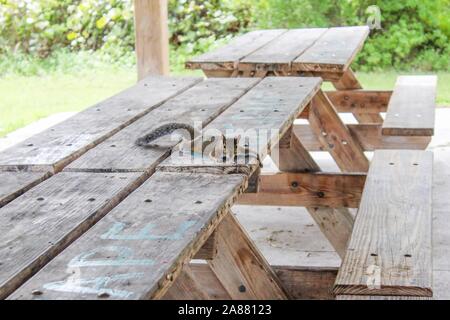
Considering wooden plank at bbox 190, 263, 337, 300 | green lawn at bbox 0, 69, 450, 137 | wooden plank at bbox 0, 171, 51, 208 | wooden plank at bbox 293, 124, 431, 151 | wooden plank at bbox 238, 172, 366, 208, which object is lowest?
green lawn at bbox 0, 69, 450, 137

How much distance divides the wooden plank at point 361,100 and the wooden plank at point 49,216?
4038mm

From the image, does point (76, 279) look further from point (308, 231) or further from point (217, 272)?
point (308, 231)

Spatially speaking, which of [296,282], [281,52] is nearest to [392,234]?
[296,282]

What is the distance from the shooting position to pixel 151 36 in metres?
6.20

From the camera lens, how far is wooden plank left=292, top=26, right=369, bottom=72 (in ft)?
14.7

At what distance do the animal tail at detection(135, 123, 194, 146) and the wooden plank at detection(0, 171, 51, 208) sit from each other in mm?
344

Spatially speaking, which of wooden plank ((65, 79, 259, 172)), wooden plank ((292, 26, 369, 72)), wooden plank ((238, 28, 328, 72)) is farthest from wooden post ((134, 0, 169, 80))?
wooden plank ((65, 79, 259, 172))

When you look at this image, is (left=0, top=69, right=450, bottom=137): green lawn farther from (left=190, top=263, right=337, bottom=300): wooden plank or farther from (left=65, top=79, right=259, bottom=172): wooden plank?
(left=190, top=263, right=337, bottom=300): wooden plank

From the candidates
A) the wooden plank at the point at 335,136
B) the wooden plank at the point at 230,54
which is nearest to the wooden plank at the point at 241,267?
the wooden plank at the point at 230,54

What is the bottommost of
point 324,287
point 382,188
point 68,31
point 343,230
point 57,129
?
point 68,31

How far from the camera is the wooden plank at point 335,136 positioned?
4.97 metres
